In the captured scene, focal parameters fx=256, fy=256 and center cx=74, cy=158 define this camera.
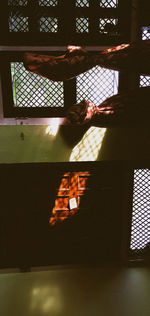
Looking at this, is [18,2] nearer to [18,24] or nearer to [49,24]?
[18,24]

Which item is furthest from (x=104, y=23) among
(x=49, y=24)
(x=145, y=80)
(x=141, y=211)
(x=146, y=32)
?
(x=141, y=211)

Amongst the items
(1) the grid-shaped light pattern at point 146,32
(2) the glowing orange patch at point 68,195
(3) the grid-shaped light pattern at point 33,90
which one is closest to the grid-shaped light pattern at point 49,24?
(3) the grid-shaped light pattern at point 33,90

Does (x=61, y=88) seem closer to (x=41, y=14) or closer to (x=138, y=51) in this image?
(x=41, y=14)

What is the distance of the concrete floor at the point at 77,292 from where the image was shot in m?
3.73

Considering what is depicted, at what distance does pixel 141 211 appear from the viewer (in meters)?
4.58

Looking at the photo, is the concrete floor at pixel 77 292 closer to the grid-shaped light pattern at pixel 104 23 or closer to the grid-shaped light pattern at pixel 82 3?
the grid-shaped light pattern at pixel 104 23

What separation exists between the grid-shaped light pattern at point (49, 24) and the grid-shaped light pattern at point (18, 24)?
0.66 ft

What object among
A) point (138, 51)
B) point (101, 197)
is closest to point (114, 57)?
point (138, 51)

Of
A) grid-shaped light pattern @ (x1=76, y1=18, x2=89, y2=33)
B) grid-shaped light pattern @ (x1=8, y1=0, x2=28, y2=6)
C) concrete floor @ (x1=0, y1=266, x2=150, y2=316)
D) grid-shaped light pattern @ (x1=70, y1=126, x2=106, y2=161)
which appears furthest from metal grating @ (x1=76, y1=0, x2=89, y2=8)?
concrete floor @ (x1=0, y1=266, x2=150, y2=316)

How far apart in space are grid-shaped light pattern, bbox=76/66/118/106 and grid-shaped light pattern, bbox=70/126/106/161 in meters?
0.70

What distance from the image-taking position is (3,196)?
4.18m

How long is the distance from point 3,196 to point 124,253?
2369 millimetres

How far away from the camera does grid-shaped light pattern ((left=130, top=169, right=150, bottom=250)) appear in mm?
4383

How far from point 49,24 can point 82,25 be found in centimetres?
42
